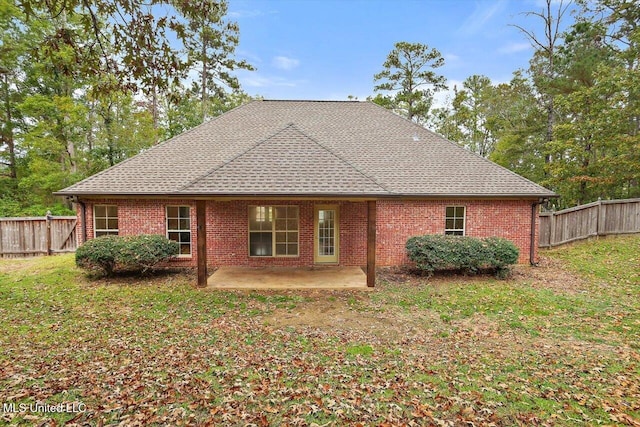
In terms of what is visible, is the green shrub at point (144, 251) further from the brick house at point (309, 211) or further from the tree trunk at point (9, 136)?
the tree trunk at point (9, 136)

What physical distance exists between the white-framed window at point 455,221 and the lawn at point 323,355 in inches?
107

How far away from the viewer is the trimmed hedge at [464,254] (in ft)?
31.9

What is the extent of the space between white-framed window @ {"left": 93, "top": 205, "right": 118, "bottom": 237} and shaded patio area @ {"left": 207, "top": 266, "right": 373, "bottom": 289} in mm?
4124

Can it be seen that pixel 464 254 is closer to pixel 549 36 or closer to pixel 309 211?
pixel 309 211

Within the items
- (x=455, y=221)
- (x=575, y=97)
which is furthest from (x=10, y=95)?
(x=575, y=97)

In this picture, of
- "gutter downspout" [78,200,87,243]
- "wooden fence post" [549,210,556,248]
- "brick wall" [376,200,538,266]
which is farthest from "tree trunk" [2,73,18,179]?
"wooden fence post" [549,210,556,248]

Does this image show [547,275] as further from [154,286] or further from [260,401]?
[154,286]

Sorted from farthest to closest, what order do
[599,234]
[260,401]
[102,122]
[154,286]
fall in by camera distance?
[102,122]
[599,234]
[154,286]
[260,401]

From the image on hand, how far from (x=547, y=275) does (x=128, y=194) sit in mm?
13745

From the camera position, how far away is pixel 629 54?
1489 centimetres

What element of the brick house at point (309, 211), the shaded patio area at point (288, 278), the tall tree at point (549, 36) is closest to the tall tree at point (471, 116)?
the tall tree at point (549, 36)

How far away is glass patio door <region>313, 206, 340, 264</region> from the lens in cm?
1134

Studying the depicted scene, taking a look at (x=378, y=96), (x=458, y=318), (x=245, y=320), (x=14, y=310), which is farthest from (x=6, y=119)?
(x=458, y=318)

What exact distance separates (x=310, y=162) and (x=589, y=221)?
12768 millimetres
